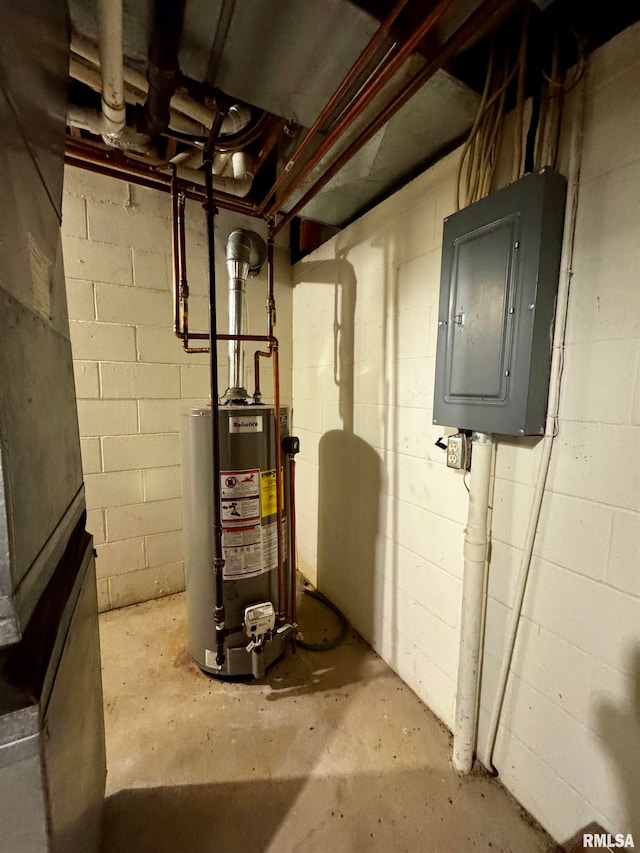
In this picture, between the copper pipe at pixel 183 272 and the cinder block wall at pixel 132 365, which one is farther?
the cinder block wall at pixel 132 365

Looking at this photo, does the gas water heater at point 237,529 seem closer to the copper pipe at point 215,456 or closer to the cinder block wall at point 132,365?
the copper pipe at point 215,456

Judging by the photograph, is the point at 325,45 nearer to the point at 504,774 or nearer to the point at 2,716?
the point at 2,716

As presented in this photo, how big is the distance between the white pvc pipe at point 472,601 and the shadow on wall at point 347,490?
0.58m

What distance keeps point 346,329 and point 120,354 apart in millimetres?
1280

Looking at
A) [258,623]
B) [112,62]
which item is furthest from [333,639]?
[112,62]

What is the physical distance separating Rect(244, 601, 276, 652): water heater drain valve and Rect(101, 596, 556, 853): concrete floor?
0.25 metres

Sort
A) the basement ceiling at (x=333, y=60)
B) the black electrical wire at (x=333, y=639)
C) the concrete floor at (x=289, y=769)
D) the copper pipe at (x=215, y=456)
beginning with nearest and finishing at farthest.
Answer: the basement ceiling at (x=333, y=60)
the concrete floor at (x=289, y=769)
the copper pipe at (x=215, y=456)
the black electrical wire at (x=333, y=639)

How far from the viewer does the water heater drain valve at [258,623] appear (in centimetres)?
148

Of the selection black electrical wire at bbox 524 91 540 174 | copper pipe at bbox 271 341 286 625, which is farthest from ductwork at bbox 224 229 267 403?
black electrical wire at bbox 524 91 540 174

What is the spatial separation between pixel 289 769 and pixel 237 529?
85 cm

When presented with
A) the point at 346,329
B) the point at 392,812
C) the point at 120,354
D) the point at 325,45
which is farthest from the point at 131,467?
the point at 325,45

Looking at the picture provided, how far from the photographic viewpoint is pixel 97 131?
1378 millimetres

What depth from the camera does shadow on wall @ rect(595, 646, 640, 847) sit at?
0.84 m

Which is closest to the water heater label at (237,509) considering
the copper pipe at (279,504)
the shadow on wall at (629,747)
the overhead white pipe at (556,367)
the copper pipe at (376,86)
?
the copper pipe at (279,504)
